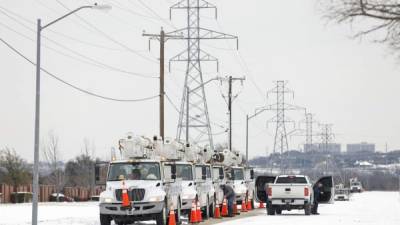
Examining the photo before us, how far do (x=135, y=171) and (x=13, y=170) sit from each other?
59.2 m

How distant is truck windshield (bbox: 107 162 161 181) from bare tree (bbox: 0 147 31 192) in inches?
2190

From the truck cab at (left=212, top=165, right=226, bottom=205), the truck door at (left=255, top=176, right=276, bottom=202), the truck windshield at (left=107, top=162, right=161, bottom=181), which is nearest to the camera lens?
the truck windshield at (left=107, top=162, right=161, bottom=181)

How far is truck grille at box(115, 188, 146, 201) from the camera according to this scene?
2931 centimetres

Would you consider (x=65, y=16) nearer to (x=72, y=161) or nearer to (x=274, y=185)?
(x=274, y=185)

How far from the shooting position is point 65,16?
27594 millimetres

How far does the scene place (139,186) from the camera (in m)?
29.6

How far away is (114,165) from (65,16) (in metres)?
5.78

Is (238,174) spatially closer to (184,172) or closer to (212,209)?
(212,209)

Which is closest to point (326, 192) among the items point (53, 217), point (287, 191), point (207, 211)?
point (287, 191)

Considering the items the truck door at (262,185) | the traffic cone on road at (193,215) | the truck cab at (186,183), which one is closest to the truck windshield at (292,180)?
the truck door at (262,185)

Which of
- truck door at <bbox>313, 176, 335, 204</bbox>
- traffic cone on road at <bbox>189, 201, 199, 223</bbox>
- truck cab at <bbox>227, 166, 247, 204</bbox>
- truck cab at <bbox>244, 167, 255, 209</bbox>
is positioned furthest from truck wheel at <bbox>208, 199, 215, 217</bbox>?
truck cab at <bbox>244, 167, 255, 209</bbox>

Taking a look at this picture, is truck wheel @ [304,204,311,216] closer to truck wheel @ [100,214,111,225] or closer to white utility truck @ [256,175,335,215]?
white utility truck @ [256,175,335,215]

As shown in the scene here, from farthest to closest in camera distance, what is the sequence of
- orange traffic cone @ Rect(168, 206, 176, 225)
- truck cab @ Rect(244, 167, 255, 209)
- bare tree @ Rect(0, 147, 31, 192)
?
bare tree @ Rect(0, 147, 31, 192), truck cab @ Rect(244, 167, 255, 209), orange traffic cone @ Rect(168, 206, 176, 225)

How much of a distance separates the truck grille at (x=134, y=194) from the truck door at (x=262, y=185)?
1823 cm
